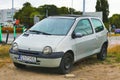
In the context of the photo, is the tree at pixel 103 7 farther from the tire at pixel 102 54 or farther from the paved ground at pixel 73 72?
the paved ground at pixel 73 72

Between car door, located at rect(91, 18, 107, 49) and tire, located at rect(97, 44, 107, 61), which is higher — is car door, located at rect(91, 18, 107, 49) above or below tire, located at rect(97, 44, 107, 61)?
above

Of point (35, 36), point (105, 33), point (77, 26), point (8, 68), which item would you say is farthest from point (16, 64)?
point (105, 33)

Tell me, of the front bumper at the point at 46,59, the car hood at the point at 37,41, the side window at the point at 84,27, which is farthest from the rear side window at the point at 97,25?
the front bumper at the point at 46,59

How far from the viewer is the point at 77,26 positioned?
969 centimetres

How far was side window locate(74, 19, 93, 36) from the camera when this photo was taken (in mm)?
9711

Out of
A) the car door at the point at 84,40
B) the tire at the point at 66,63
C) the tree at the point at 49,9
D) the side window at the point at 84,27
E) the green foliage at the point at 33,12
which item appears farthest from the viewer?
the tree at the point at 49,9

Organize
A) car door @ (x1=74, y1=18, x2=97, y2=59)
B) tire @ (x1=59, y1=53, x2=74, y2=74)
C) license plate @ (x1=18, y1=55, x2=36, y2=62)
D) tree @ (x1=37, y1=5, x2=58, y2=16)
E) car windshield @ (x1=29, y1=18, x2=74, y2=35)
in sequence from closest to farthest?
license plate @ (x1=18, y1=55, x2=36, y2=62) < tire @ (x1=59, y1=53, x2=74, y2=74) < car windshield @ (x1=29, y1=18, x2=74, y2=35) < car door @ (x1=74, y1=18, x2=97, y2=59) < tree @ (x1=37, y1=5, x2=58, y2=16)

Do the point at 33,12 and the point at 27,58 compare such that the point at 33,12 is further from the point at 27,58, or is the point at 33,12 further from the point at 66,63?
the point at 27,58

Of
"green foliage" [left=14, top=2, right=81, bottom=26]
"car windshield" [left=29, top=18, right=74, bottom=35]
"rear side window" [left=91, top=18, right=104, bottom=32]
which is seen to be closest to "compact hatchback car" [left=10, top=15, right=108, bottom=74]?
"car windshield" [left=29, top=18, right=74, bottom=35]

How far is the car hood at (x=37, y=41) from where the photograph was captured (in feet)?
28.0

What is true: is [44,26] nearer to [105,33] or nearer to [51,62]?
[51,62]

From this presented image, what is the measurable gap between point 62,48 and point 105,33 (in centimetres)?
325

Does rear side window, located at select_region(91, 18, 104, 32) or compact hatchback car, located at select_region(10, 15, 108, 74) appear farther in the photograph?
rear side window, located at select_region(91, 18, 104, 32)

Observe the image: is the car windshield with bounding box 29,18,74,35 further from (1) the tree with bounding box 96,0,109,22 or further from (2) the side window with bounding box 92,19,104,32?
(1) the tree with bounding box 96,0,109,22
